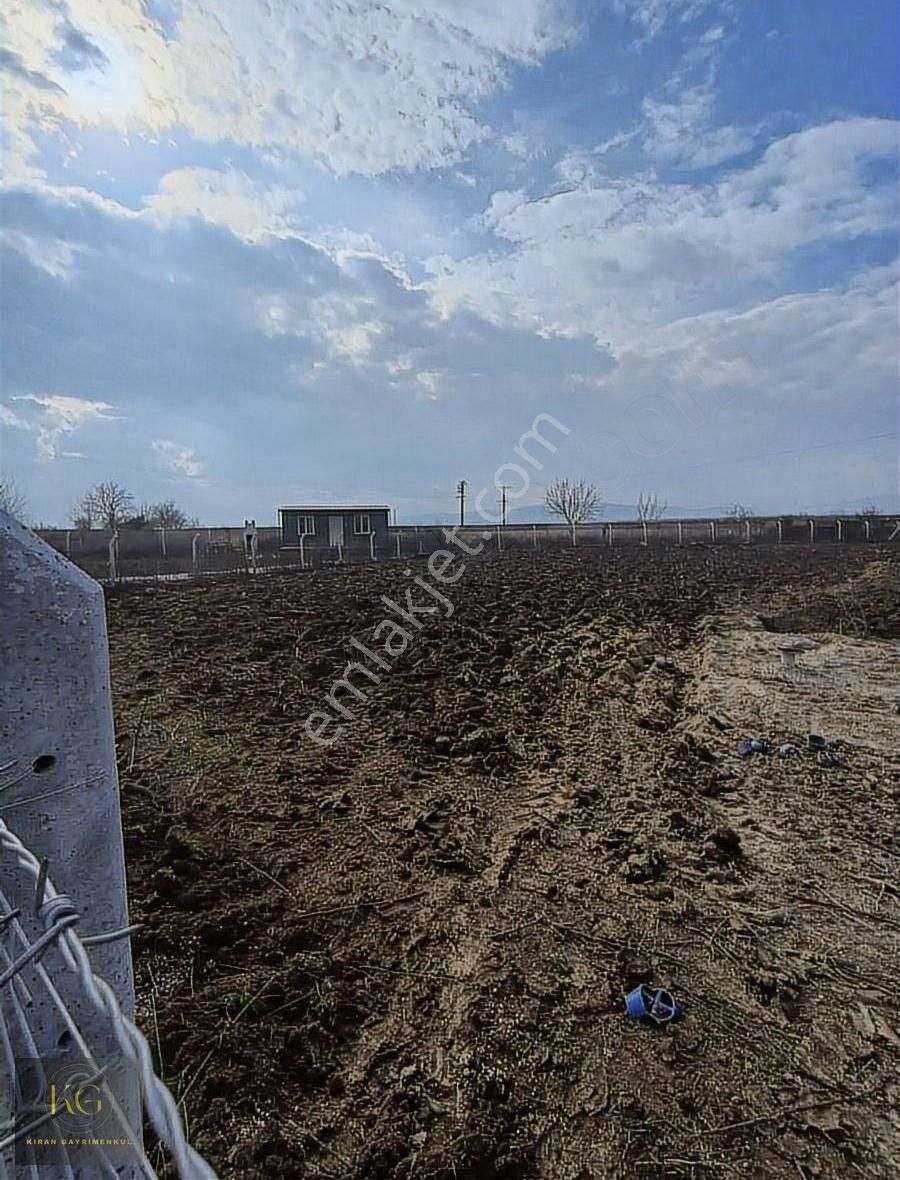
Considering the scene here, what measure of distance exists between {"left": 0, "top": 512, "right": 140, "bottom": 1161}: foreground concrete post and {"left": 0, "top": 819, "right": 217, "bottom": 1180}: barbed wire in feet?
0.11

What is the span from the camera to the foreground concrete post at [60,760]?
86cm

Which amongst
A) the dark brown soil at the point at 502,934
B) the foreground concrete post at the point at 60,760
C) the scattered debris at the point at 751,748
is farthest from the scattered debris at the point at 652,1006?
the scattered debris at the point at 751,748

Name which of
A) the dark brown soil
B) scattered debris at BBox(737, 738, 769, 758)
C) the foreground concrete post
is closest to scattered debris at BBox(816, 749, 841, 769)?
the dark brown soil

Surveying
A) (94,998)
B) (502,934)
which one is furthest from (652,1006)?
(94,998)

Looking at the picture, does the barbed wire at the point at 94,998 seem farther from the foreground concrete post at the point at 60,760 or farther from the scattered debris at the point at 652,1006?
the scattered debris at the point at 652,1006

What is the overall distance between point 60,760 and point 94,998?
33 centimetres

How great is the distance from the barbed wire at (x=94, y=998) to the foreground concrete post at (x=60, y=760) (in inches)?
1.3

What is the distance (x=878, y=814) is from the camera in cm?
363

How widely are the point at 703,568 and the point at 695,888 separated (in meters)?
14.8

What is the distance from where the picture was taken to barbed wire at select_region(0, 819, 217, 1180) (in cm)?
55

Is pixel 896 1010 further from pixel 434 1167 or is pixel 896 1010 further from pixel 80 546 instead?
pixel 80 546

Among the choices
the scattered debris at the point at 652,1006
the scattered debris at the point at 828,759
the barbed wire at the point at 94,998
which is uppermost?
the barbed wire at the point at 94,998

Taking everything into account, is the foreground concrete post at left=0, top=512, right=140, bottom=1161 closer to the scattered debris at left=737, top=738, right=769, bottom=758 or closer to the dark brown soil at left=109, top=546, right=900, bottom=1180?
the dark brown soil at left=109, top=546, right=900, bottom=1180

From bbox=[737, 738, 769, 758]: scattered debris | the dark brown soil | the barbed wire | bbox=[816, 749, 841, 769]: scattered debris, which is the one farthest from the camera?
bbox=[737, 738, 769, 758]: scattered debris
